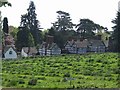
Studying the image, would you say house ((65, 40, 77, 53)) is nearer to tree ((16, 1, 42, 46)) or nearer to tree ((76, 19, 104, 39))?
tree ((76, 19, 104, 39))

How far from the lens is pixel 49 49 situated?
46281 mm

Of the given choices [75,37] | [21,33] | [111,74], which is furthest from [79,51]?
[111,74]

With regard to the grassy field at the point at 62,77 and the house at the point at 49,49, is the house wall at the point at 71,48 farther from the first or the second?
the grassy field at the point at 62,77

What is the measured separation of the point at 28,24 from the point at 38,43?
5.37 meters

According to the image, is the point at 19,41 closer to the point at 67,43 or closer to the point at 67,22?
the point at 67,43

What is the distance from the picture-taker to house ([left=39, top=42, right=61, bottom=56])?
147ft

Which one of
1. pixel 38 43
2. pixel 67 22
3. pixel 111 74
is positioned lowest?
pixel 111 74

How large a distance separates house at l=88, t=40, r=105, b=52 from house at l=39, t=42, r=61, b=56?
346 inches

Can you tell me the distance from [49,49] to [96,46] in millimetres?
10803

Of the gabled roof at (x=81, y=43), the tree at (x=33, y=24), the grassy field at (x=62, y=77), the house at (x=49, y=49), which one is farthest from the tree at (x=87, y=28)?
the grassy field at (x=62, y=77)

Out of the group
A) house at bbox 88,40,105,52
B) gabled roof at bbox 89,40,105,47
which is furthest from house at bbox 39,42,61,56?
gabled roof at bbox 89,40,105,47

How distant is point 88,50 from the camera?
53.8 metres

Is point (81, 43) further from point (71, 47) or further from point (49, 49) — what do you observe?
point (49, 49)

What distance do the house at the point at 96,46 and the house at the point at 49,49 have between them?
28.9ft
